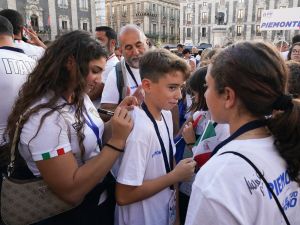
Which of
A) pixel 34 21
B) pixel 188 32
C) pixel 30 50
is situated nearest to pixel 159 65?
pixel 30 50

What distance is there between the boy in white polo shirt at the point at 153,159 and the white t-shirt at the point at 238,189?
63 centimetres

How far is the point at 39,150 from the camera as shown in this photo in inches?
55.1

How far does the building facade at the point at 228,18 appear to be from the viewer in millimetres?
46094

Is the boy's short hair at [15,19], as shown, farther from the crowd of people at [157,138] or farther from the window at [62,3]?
the window at [62,3]

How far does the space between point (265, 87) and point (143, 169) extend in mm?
860

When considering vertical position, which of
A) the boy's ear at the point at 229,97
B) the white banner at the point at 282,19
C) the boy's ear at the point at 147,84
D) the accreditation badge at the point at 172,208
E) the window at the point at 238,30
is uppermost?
the window at the point at 238,30

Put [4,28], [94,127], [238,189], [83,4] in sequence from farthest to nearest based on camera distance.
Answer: [83,4]
[4,28]
[94,127]
[238,189]

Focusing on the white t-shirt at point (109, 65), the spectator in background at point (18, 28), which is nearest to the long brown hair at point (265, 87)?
the spectator in background at point (18, 28)

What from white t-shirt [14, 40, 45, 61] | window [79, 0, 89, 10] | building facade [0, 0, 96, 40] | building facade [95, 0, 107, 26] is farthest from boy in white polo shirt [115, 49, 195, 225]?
building facade [95, 0, 107, 26]

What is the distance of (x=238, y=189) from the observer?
0.99 m

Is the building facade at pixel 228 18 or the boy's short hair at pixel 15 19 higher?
the building facade at pixel 228 18

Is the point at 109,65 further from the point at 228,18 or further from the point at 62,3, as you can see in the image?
the point at 228,18

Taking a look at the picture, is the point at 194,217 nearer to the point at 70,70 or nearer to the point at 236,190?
the point at 236,190

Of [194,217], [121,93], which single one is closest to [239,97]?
[194,217]
